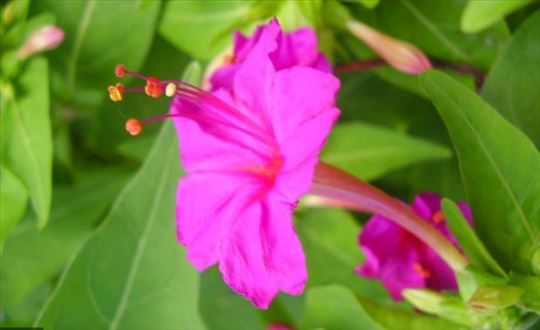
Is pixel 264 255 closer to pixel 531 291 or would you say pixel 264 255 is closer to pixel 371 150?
pixel 531 291

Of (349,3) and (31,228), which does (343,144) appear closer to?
(349,3)

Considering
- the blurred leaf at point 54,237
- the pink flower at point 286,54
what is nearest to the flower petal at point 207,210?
the pink flower at point 286,54

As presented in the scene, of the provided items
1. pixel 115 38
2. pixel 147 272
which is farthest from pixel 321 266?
pixel 115 38

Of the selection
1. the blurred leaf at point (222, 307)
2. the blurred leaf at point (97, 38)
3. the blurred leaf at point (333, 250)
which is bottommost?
the blurred leaf at point (222, 307)

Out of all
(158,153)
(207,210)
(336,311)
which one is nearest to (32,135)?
(158,153)

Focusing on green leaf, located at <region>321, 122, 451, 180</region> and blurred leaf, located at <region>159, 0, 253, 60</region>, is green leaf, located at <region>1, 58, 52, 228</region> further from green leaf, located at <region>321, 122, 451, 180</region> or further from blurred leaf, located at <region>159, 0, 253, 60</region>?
green leaf, located at <region>321, 122, 451, 180</region>

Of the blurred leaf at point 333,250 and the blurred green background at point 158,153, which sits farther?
the blurred leaf at point 333,250

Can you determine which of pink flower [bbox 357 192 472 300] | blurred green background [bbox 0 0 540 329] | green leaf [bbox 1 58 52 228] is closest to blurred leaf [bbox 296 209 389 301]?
blurred green background [bbox 0 0 540 329]

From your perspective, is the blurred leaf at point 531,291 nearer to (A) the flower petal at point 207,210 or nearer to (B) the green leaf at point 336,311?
(B) the green leaf at point 336,311
